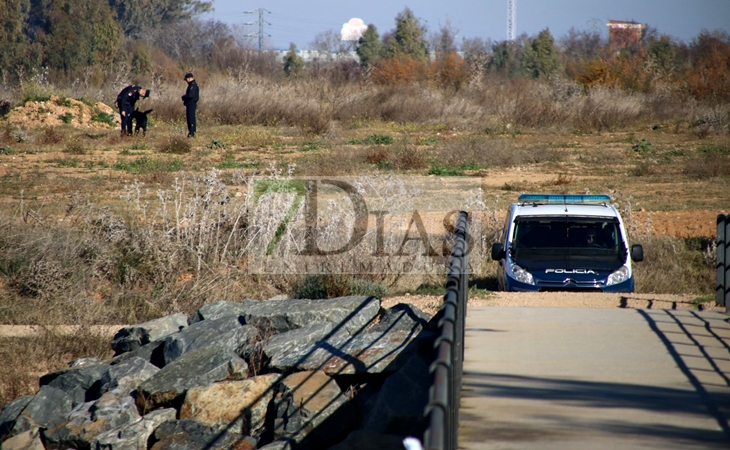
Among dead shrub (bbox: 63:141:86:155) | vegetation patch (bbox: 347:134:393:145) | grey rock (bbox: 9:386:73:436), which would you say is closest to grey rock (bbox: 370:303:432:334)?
grey rock (bbox: 9:386:73:436)

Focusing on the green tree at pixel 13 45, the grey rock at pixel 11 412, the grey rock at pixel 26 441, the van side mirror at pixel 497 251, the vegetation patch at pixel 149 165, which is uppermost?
the green tree at pixel 13 45

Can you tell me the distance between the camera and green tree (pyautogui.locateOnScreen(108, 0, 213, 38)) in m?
62.4

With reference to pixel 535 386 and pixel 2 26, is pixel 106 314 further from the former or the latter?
pixel 2 26

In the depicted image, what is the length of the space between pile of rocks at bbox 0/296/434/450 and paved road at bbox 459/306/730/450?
34.6 inches

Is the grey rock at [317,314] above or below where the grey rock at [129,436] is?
above

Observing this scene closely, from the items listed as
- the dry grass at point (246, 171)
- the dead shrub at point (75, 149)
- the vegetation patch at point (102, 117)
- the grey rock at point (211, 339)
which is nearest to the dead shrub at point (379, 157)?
the dry grass at point (246, 171)

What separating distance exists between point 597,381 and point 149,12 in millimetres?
66088

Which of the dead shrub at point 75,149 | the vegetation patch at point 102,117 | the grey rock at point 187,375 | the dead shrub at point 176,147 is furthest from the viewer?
the vegetation patch at point 102,117

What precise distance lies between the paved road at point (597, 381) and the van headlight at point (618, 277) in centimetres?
159

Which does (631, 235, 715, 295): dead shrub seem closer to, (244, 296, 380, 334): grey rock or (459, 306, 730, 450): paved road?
(459, 306, 730, 450): paved road

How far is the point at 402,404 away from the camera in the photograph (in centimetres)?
568

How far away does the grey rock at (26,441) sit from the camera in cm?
643

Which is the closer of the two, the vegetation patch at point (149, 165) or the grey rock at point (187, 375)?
the grey rock at point (187, 375)

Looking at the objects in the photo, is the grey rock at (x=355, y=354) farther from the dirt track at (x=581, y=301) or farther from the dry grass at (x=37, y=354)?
the dry grass at (x=37, y=354)
